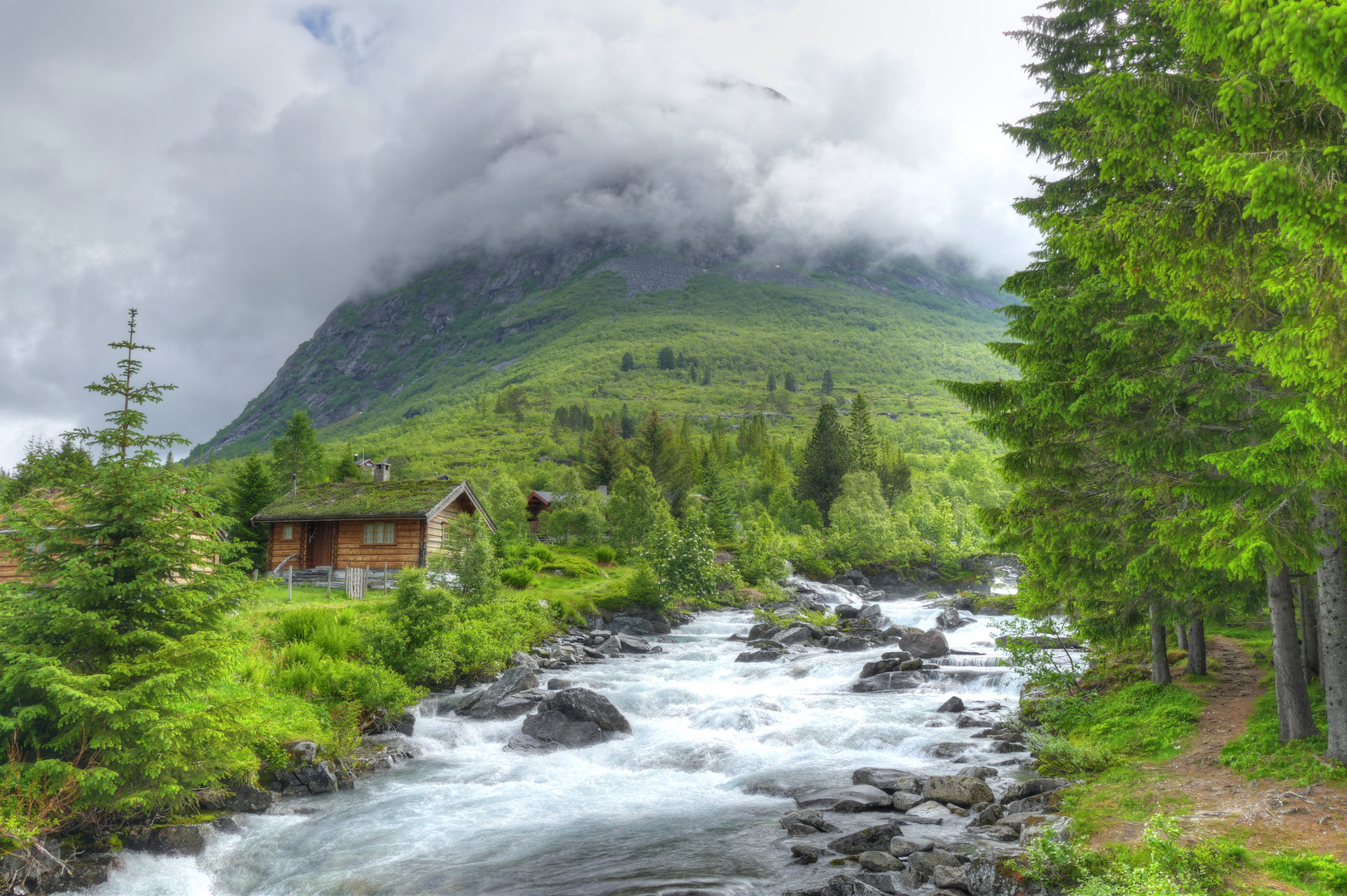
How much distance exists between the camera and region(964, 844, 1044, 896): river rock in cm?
958

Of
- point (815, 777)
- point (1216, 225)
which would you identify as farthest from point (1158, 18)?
point (815, 777)

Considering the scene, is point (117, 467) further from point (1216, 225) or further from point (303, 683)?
point (1216, 225)

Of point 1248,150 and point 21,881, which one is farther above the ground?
point 1248,150

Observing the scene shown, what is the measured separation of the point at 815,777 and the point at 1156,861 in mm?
9153

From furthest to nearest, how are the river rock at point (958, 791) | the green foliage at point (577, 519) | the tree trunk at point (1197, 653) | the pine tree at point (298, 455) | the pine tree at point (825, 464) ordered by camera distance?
the pine tree at point (825, 464) < the pine tree at point (298, 455) < the green foliage at point (577, 519) < the tree trunk at point (1197, 653) < the river rock at point (958, 791)

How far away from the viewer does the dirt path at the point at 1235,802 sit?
30.5 feet

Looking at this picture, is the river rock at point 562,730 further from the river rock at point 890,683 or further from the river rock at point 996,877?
the river rock at point 996,877

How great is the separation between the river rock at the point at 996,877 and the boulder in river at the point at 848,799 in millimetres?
3810

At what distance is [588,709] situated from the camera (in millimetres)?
20797

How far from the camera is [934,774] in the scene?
1598 centimetres

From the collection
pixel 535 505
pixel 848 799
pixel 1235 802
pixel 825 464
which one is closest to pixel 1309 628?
pixel 1235 802

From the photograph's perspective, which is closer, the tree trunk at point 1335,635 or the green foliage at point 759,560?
the tree trunk at point 1335,635

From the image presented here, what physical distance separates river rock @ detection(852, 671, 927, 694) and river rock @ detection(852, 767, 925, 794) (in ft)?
28.5

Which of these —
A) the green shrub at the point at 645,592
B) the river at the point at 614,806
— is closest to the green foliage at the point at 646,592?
the green shrub at the point at 645,592
